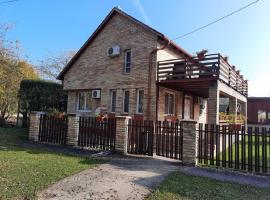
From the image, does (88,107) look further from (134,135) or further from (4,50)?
(4,50)

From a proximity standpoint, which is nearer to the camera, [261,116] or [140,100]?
[140,100]

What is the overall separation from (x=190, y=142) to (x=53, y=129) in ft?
22.0

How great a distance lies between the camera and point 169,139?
9.02m

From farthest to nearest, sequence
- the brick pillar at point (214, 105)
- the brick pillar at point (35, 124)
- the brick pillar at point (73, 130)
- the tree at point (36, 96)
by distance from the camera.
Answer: the tree at point (36, 96), the brick pillar at point (35, 124), the brick pillar at point (214, 105), the brick pillar at point (73, 130)

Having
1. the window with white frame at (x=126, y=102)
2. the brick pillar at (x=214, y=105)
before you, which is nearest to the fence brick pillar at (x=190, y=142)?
the brick pillar at (x=214, y=105)

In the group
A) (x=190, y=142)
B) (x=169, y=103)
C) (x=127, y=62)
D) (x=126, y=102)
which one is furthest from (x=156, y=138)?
(x=127, y=62)

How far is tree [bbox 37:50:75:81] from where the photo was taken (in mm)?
36094

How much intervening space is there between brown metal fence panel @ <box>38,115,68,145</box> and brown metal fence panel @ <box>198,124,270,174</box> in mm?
6289

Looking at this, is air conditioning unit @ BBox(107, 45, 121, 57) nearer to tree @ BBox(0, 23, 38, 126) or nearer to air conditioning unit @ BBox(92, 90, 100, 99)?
air conditioning unit @ BBox(92, 90, 100, 99)

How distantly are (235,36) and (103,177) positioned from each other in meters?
11.1

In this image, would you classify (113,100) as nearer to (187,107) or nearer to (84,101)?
(84,101)

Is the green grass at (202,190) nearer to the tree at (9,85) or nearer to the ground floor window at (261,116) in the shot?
the tree at (9,85)

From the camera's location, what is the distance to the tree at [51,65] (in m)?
36.1

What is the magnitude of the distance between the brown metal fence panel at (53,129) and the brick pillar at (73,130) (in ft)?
1.28
